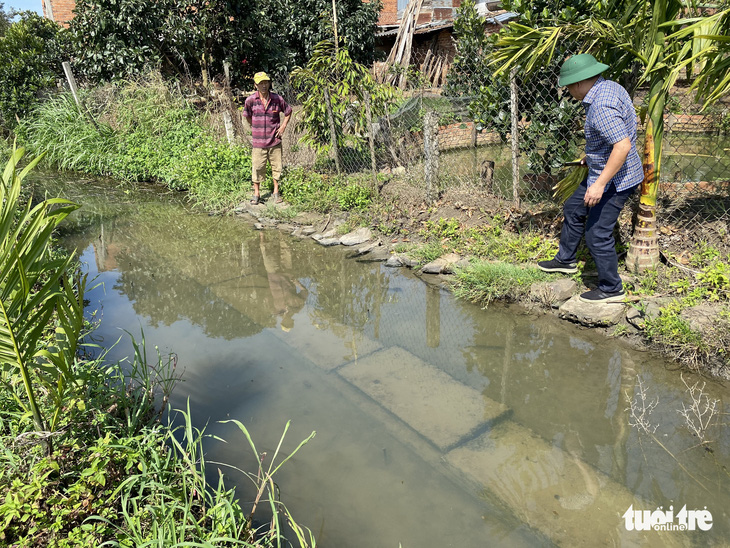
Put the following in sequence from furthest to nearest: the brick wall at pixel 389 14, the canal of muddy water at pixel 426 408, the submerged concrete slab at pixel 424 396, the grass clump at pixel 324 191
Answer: the brick wall at pixel 389 14 → the grass clump at pixel 324 191 → the submerged concrete slab at pixel 424 396 → the canal of muddy water at pixel 426 408

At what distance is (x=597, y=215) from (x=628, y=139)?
60cm

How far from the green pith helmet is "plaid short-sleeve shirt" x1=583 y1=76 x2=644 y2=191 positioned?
91mm

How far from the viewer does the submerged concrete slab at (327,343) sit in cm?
398

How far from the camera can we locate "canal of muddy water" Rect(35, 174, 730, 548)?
254 centimetres

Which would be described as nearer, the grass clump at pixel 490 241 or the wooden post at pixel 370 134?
the grass clump at pixel 490 241

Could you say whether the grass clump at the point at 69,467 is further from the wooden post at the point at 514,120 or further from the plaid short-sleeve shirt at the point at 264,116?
the plaid short-sleeve shirt at the point at 264,116

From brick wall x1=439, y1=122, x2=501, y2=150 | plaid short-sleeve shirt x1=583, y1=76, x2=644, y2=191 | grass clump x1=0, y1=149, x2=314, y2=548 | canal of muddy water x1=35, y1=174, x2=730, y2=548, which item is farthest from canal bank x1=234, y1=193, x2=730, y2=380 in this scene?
brick wall x1=439, y1=122, x2=501, y2=150

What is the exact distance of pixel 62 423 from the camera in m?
2.65

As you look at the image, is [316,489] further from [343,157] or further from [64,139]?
[64,139]

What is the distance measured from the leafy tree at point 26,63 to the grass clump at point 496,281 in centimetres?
1303

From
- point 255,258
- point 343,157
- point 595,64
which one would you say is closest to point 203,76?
point 343,157

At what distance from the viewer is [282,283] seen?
5.46m

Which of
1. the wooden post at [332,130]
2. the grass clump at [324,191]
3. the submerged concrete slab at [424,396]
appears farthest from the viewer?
the wooden post at [332,130]

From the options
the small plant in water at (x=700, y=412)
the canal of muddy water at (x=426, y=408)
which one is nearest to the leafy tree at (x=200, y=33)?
the canal of muddy water at (x=426, y=408)
